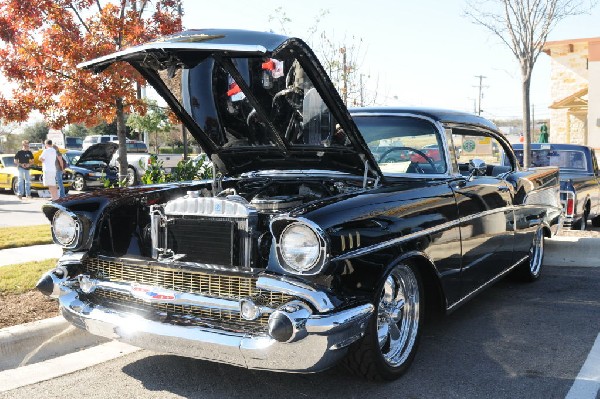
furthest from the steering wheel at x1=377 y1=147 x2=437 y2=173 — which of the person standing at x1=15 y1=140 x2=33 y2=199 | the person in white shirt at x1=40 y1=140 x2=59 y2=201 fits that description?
the person standing at x1=15 y1=140 x2=33 y2=199

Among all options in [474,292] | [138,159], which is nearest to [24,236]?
[474,292]

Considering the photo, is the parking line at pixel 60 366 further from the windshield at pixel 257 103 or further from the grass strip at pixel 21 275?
the windshield at pixel 257 103

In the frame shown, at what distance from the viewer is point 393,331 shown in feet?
12.4

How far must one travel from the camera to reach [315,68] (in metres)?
3.59

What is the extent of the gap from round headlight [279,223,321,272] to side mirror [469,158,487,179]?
2.06m

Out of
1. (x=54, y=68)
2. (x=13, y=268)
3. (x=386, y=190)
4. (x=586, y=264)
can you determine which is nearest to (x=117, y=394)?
(x=386, y=190)

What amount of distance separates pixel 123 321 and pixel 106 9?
296 inches

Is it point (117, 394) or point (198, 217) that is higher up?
point (198, 217)

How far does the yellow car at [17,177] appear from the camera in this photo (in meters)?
18.2

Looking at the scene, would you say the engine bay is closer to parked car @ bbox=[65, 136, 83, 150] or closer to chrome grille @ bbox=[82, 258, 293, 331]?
chrome grille @ bbox=[82, 258, 293, 331]

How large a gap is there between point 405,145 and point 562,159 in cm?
604

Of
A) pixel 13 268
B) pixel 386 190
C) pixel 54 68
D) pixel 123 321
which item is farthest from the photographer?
pixel 54 68

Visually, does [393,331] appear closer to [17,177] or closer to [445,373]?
[445,373]

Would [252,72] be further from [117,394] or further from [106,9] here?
[106,9]
